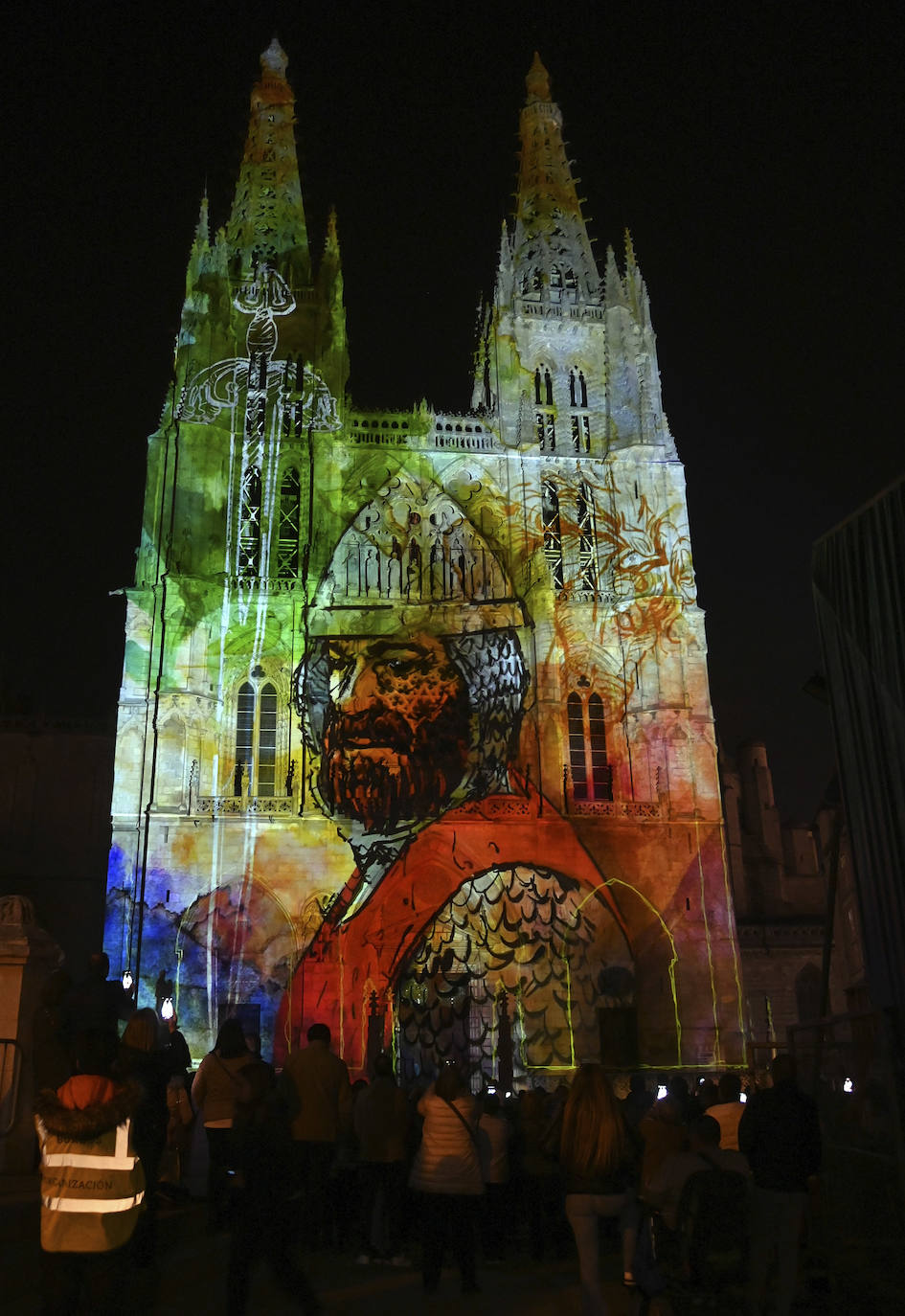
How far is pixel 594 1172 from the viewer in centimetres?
546

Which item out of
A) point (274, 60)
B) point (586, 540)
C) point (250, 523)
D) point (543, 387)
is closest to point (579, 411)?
point (543, 387)

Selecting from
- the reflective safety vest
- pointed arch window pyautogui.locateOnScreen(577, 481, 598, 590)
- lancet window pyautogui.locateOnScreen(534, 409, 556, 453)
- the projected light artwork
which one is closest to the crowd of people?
the reflective safety vest

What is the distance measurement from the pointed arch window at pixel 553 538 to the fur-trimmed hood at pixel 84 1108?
2365 centimetres

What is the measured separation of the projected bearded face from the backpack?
18.8 m

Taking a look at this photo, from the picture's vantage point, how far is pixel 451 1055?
22.7 metres

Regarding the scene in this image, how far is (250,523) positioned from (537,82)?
18817mm

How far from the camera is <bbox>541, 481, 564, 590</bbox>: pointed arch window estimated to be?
27925 millimetres

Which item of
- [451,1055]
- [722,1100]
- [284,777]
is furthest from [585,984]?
[722,1100]

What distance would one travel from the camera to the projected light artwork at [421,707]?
925 inches

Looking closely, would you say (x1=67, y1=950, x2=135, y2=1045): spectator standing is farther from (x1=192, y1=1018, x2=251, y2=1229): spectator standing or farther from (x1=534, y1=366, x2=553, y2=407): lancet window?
(x1=534, y1=366, x2=553, y2=407): lancet window

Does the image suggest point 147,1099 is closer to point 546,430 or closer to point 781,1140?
point 781,1140

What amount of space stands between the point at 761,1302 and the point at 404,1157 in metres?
2.87

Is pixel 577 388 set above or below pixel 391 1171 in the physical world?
above

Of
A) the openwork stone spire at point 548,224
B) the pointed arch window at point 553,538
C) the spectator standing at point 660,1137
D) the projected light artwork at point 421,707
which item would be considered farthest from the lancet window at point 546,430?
the spectator standing at point 660,1137
